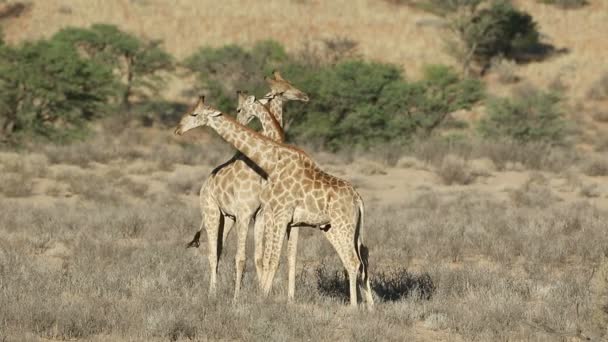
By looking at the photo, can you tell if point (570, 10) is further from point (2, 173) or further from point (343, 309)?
point (343, 309)

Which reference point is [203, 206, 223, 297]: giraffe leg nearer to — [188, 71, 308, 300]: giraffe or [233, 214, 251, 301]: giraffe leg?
[188, 71, 308, 300]: giraffe

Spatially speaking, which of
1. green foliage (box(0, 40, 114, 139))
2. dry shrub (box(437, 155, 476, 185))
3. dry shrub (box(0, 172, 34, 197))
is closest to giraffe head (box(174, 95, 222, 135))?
dry shrub (box(0, 172, 34, 197))

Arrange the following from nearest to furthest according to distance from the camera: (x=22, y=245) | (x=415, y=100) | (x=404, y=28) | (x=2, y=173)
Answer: (x=22, y=245), (x=2, y=173), (x=415, y=100), (x=404, y=28)

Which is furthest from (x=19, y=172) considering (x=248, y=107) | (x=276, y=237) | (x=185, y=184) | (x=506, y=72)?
(x=506, y=72)

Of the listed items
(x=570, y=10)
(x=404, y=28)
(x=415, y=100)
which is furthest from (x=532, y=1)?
(x=415, y=100)

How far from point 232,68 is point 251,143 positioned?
20783mm

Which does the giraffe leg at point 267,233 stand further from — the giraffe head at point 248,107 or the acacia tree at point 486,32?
the acacia tree at point 486,32

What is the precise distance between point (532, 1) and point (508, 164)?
33.5 metres

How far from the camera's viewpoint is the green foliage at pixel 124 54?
34.6m

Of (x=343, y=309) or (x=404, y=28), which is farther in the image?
(x=404, y=28)

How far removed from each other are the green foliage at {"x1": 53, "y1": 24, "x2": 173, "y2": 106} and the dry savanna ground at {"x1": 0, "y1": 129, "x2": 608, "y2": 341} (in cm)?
1090

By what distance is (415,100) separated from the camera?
28.6 metres

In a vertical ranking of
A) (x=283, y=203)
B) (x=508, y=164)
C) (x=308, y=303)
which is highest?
(x=283, y=203)

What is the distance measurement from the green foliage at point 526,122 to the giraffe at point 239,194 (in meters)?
20.5
